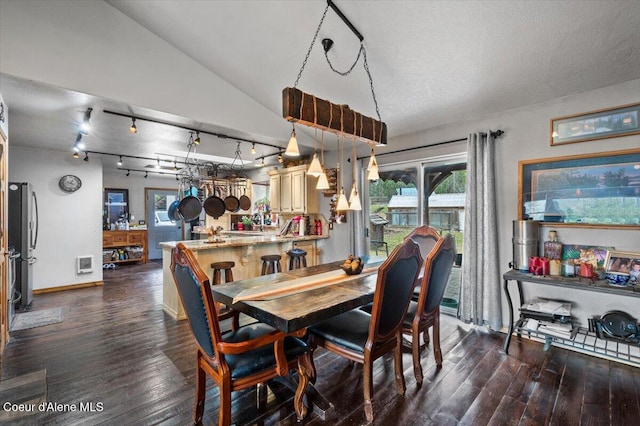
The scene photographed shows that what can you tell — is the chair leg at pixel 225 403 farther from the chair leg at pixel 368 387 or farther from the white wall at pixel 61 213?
the white wall at pixel 61 213

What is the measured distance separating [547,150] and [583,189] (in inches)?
19.7

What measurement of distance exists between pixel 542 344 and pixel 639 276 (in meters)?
1.09

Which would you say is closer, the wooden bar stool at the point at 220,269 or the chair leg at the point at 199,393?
the chair leg at the point at 199,393

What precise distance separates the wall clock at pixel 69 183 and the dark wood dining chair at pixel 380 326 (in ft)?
18.1

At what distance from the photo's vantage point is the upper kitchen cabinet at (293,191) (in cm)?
520

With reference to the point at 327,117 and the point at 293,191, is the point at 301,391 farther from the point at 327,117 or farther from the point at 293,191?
the point at 293,191

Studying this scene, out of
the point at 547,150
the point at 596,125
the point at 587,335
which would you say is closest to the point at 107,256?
the point at 547,150

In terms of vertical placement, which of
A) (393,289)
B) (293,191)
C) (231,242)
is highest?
(293,191)

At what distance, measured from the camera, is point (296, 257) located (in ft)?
15.3

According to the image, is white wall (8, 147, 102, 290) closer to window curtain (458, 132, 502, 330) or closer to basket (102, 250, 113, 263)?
basket (102, 250, 113, 263)

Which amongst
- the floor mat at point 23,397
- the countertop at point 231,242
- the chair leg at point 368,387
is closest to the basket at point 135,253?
the countertop at point 231,242

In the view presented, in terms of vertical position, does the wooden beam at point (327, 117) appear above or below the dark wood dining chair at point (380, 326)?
above

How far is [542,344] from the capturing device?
299 cm

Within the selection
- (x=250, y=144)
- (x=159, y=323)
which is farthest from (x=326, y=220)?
(x=159, y=323)
